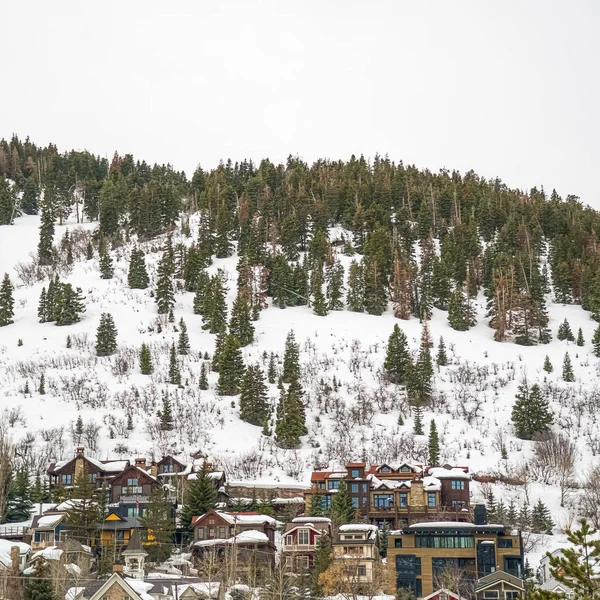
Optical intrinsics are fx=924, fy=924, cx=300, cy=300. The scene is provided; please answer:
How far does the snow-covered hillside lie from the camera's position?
8225cm

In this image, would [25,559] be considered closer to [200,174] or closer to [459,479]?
[459,479]

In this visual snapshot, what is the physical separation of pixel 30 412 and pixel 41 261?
48351 millimetres

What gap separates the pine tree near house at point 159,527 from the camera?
6219 centimetres

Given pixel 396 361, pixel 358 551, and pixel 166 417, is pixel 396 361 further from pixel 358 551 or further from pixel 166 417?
pixel 358 551

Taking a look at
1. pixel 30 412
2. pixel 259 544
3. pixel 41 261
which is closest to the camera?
pixel 259 544

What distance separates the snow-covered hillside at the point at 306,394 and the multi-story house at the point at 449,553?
538cm

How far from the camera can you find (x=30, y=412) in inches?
3418

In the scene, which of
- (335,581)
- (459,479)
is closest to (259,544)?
(335,581)

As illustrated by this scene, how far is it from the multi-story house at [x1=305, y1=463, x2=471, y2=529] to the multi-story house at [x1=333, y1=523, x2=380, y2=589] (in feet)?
28.0

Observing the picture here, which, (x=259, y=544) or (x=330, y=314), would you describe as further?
(x=330, y=314)

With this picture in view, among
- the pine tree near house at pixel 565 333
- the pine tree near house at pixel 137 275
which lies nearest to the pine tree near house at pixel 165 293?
the pine tree near house at pixel 137 275

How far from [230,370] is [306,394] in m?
8.07

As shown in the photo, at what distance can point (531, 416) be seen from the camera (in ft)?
279

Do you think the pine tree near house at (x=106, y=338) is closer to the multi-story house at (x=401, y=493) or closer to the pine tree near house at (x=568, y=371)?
the multi-story house at (x=401, y=493)
